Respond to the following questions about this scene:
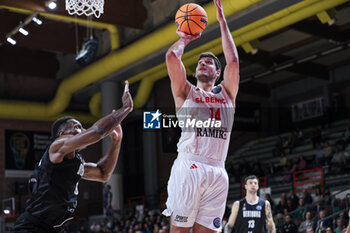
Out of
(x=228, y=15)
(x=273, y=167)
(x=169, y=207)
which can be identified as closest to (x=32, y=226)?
(x=169, y=207)

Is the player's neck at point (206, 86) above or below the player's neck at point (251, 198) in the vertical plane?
above

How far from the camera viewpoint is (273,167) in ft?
70.6

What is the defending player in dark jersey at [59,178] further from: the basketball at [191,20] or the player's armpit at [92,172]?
the basketball at [191,20]

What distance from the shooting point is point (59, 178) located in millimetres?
5230

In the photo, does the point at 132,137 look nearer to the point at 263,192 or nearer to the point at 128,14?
the point at 128,14

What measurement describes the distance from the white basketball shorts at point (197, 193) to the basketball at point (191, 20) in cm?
129

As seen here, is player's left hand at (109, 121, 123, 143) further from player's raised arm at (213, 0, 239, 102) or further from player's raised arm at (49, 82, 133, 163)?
player's raised arm at (213, 0, 239, 102)

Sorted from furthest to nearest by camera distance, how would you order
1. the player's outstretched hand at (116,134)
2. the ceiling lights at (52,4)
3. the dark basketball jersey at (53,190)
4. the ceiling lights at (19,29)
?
the ceiling lights at (19,29), the ceiling lights at (52,4), the player's outstretched hand at (116,134), the dark basketball jersey at (53,190)

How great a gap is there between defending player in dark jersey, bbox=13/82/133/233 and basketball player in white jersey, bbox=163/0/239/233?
552 millimetres

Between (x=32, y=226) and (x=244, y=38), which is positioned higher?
(x=244, y=38)

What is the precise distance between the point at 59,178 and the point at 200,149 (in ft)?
4.49

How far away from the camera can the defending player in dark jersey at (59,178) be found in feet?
16.8

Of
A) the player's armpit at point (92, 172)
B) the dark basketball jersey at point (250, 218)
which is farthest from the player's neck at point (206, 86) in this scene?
the dark basketball jersey at point (250, 218)

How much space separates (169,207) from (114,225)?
1566 cm
